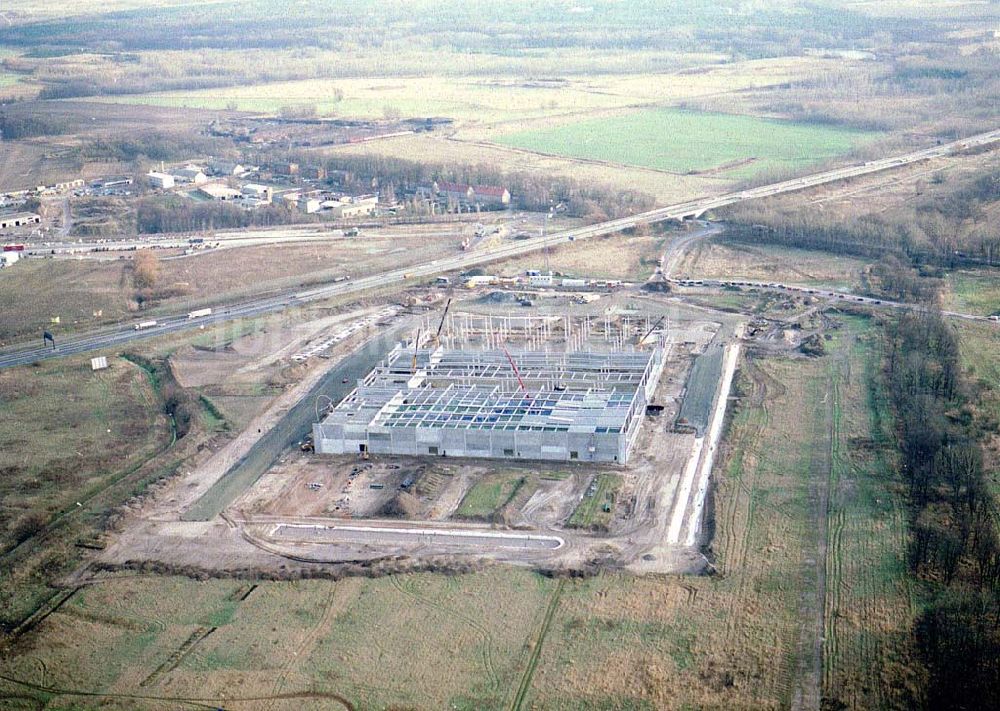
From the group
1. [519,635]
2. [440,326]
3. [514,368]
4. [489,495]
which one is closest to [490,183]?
[440,326]

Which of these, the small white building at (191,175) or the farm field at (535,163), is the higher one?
the farm field at (535,163)

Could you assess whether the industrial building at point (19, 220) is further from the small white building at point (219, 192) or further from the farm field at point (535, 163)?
the farm field at point (535, 163)

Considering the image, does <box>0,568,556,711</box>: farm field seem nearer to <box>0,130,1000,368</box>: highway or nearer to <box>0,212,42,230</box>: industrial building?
<box>0,130,1000,368</box>: highway

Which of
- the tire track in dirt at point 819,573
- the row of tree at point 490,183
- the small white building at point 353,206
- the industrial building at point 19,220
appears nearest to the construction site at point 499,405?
the tire track in dirt at point 819,573

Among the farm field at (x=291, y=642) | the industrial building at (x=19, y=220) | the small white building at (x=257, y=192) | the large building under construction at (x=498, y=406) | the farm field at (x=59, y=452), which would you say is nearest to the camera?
the farm field at (x=291, y=642)

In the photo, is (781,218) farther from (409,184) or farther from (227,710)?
(227,710)

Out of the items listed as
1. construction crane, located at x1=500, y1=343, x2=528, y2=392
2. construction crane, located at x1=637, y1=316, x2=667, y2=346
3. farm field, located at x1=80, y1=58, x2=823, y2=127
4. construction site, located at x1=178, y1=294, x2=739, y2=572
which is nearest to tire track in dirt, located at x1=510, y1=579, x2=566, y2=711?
construction site, located at x1=178, y1=294, x2=739, y2=572
